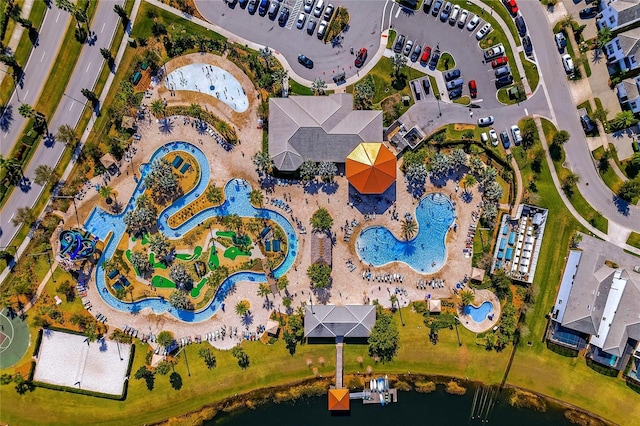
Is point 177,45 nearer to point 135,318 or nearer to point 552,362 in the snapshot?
point 135,318

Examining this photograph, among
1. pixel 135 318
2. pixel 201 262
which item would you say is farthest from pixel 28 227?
pixel 201 262

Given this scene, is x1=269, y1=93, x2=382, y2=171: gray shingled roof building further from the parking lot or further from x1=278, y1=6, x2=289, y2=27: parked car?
the parking lot

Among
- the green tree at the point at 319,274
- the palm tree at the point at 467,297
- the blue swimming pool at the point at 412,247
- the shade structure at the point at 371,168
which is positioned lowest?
the palm tree at the point at 467,297

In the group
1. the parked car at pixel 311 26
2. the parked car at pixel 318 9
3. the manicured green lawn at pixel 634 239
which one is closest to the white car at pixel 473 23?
the parked car at pixel 318 9

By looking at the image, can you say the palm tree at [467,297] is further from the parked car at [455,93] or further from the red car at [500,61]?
the red car at [500,61]

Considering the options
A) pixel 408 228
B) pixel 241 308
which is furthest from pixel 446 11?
pixel 241 308

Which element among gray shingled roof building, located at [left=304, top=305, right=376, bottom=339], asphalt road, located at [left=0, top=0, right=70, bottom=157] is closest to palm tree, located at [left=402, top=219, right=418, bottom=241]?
gray shingled roof building, located at [left=304, top=305, right=376, bottom=339]
